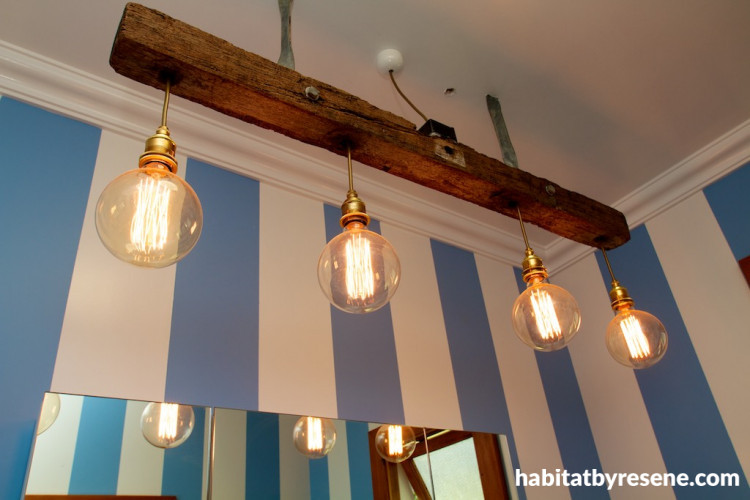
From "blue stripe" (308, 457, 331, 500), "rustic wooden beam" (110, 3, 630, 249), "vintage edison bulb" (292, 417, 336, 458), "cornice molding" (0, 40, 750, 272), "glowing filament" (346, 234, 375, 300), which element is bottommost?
"blue stripe" (308, 457, 331, 500)

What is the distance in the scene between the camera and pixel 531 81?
194 centimetres

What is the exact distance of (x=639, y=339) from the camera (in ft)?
5.33

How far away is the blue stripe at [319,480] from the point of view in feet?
5.31

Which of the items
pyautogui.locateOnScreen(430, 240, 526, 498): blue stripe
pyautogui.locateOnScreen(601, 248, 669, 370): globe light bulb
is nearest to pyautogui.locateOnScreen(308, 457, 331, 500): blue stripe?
pyautogui.locateOnScreen(430, 240, 526, 498): blue stripe

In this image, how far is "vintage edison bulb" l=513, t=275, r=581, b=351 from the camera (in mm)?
1404

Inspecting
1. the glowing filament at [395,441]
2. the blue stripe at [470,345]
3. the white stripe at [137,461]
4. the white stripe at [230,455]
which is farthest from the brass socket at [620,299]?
the white stripe at [137,461]

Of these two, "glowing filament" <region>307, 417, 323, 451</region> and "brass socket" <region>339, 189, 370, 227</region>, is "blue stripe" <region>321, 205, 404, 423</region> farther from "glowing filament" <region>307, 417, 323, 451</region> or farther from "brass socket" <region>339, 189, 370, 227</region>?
"brass socket" <region>339, 189, 370, 227</region>

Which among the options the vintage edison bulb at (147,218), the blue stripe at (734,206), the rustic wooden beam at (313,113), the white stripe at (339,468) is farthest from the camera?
the blue stripe at (734,206)

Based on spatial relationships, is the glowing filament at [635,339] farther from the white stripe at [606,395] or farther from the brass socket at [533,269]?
the white stripe at [606,395]

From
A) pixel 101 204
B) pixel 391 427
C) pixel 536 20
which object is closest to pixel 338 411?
pixel 391 427

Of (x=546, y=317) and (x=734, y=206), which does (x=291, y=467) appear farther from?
(x=734, y=206)

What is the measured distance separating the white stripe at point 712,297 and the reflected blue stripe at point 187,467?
1910 millimetres

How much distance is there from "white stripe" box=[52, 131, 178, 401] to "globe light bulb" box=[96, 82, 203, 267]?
0.66 meters

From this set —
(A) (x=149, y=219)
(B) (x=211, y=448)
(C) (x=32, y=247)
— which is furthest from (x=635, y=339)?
(C) (x=32, y=247)
